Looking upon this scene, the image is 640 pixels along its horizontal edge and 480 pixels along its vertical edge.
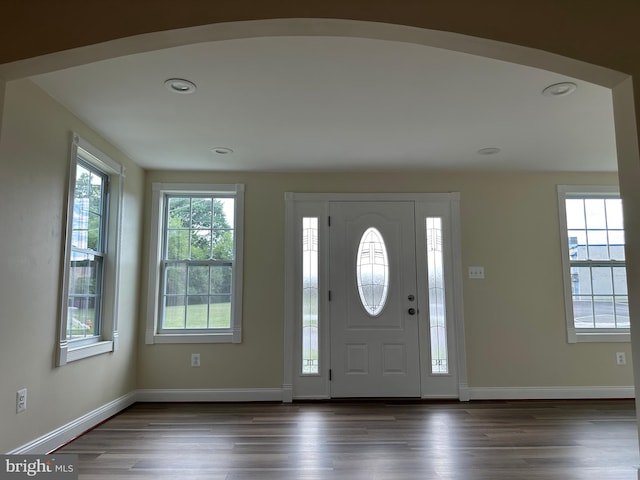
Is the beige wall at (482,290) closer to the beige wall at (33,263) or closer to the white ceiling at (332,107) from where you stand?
the white ceiling at (332,107)

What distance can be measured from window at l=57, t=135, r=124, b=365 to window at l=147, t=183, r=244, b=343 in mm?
657

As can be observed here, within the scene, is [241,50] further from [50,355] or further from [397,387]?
[397,387]

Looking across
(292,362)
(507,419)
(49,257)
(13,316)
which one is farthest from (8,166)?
(507,419)

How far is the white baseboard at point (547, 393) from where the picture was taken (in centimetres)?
441

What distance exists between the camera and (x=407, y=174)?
470cm

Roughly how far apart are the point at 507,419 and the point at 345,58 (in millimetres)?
3216

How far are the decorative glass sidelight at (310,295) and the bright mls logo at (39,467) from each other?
2213mm

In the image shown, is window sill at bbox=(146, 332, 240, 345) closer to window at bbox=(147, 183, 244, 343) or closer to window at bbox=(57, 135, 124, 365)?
window at bbox=(147, 183, 244, 343)

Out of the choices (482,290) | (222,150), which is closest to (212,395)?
(222,150)

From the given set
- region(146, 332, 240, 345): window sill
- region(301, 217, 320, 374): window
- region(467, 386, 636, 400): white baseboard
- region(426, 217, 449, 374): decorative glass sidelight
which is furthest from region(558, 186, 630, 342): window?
region(146, 332, 240, 345): window sill

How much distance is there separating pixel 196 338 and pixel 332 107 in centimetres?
271

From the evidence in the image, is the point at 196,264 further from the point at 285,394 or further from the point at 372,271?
the point at 372,271

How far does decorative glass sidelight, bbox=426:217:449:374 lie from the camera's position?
14.6 feet

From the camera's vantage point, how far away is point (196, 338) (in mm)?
4391
